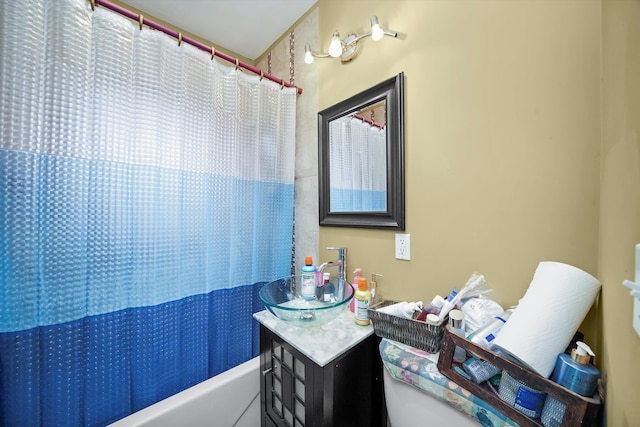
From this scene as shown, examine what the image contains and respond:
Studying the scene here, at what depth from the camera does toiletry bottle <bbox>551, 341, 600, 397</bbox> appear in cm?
45

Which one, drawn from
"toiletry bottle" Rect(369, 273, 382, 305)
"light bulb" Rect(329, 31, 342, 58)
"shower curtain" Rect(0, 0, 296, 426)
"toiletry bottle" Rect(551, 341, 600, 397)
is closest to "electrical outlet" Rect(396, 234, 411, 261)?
"toiletry bottle" Rect(369, 273, 382, 305)

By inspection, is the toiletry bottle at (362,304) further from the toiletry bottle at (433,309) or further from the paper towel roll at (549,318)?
the paper towel roll at (549,318)

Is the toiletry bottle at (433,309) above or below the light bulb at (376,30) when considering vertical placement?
below

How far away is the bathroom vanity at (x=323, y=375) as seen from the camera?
749 millimetres

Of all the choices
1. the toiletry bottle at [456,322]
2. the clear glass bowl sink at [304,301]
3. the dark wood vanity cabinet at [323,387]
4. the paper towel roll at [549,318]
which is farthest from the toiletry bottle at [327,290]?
the paper towel roll at [549,318]

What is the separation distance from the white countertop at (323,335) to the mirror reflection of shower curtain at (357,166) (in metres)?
0.52

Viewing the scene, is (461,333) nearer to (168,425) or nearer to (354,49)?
(168,425)

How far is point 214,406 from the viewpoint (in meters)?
1.04

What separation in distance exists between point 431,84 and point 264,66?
1436mm

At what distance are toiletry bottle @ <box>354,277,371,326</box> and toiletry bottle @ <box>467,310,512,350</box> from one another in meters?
0.36

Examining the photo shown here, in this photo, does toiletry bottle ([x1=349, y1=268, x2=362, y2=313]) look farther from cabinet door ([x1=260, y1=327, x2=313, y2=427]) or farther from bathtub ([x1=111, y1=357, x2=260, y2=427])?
bathtub ([x1=111, y1=357, x2=260, y2=427])

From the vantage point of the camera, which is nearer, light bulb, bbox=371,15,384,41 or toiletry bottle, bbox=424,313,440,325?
toiletry bottle, bbox=424,313,440,325

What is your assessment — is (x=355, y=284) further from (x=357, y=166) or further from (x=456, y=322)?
(x=357, y=166)

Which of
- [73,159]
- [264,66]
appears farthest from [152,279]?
[264,66]
